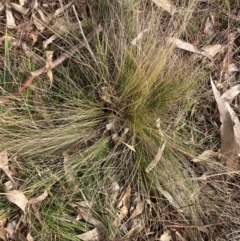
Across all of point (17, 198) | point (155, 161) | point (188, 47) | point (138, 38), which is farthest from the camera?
point (188, 47)

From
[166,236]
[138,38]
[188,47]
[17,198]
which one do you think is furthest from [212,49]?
[17,198]

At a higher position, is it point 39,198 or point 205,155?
point 205,155

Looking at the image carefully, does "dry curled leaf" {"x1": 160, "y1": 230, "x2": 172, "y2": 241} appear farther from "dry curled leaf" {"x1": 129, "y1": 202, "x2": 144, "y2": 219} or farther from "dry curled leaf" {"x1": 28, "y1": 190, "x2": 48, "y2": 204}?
"dry curled leaf" {"x1": 28, "y1": 190, "x2": 48, "y2": 204}

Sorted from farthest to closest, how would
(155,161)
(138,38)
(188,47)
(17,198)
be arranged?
(188,47), (138,38), (155,161), (17,198)

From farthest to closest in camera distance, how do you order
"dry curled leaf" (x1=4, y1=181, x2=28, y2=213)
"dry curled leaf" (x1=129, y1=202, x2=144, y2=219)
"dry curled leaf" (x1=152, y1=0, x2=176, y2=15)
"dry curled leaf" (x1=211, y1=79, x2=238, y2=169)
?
"dry curled leaf" (x1=152, y1=0, x2=176, y2=15), "dry curled leaf" (x1=211, y1=79, x2=238, y2=169), "dry curled leaf" (x1=129, y1=202, x2=144, y2=219), "dry curled leaf" (x1=4, y1=181, x2=28, y2=213)

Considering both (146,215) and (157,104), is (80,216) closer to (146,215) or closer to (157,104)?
(146,215)

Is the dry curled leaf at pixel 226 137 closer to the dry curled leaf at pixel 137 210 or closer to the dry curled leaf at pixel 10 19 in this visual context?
the dry curled leaf at pixel 137 210

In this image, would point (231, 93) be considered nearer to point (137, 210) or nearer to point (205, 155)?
point (205, 155)

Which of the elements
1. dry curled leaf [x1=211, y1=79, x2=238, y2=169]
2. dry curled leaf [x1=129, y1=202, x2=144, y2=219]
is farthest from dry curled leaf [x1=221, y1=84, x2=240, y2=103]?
dry curled leaf [x1=129, y1=202, x2=144, y2=219]
